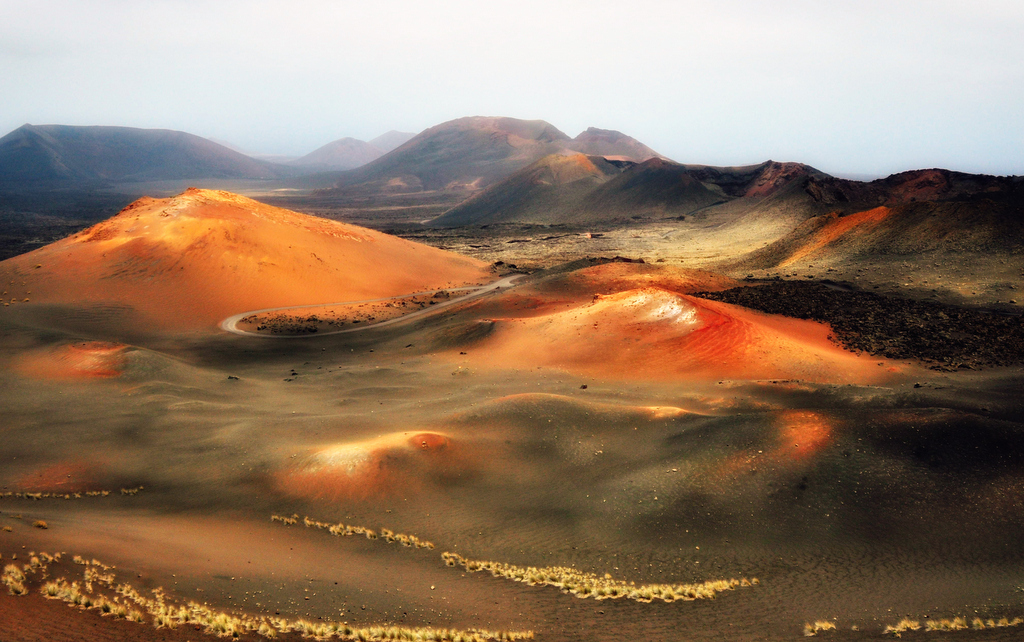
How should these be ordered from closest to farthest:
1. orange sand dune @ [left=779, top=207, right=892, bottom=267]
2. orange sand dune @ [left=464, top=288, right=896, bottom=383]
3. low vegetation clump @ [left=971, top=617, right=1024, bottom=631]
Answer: low vegetation clump @ [left=971, top=617, right=1024, bottom=631] < orange sand dune @ [left=464, top=288, right=896, bottom=383] < orange sand dune @ [left=779, top=207, right=892, bottom=267]

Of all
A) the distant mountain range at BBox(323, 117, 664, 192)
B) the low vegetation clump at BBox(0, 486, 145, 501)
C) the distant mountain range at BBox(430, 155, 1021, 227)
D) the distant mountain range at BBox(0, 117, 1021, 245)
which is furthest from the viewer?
the distant mountain range at BBox(323, 117, 664, 192)

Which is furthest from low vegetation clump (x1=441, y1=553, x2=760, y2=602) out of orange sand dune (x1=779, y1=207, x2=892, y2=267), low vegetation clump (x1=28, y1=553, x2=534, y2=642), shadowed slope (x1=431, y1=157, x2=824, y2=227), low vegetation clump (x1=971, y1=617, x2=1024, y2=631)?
shadowed slope (x1=431, y1=157, x2=824, y2=227)

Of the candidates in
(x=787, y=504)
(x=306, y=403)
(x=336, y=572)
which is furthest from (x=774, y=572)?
(x=306, y=403)

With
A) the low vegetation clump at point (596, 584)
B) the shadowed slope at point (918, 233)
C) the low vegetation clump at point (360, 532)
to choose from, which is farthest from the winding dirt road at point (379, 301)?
the low vegetation clump at point (596, 584)

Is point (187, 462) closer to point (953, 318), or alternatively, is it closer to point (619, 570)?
point (619, 570)

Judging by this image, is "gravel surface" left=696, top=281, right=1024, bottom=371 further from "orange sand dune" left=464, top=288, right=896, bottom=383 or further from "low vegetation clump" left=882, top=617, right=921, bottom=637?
"low vegetation clump" left=882, top=617, right=921, bottom=637

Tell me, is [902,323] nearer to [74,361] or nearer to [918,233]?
[918,233]
